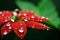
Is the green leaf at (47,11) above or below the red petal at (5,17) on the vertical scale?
below

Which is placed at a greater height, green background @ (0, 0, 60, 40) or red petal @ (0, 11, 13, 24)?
red petal @ (0, 11, 13, 24)

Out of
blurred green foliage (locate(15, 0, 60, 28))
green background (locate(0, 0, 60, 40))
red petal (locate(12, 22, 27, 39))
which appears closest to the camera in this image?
red petal (locate(12, 22, 27, 39))

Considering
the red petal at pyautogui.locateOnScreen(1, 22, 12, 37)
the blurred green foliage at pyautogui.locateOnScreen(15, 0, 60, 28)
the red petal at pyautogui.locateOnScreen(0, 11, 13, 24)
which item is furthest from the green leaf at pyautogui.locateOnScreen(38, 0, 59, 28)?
the red petal at pyautogui.locateOnScreen(1, 22, 12, 37)

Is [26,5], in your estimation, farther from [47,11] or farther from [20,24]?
[20,24]

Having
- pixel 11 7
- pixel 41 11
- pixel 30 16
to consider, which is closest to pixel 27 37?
pixel 30 16

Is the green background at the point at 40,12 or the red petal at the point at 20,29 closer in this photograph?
the red petal at the point at 20,29

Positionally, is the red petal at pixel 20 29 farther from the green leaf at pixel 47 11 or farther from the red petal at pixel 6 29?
the green leaf at pixel 47 11

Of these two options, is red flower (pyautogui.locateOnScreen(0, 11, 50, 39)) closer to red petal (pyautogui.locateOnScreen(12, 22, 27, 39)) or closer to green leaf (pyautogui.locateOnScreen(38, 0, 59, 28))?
red petal (pyautogui.locateOnScreen(12, 22, 27, 39))

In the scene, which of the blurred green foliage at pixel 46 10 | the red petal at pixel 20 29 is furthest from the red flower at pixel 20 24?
the blurred green foliage at pixel 46 10
